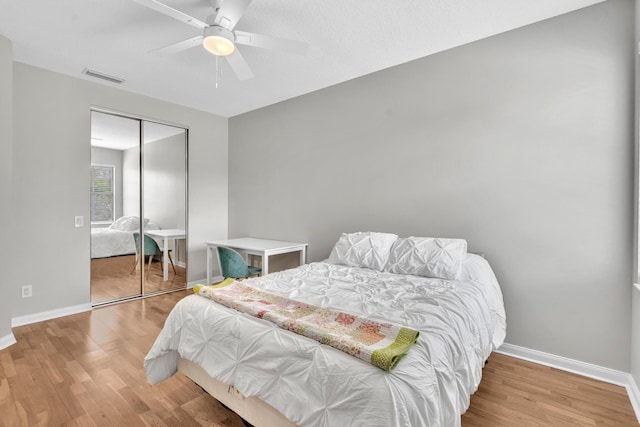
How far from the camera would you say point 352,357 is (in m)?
1.25

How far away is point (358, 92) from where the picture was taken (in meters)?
3.53

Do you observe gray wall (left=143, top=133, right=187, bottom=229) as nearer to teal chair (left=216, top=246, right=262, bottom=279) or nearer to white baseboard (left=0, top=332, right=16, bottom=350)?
teal chair (left=216, top=246, right=262, bottom=279)

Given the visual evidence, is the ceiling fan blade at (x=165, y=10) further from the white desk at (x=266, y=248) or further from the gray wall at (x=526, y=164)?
the white desk at (x=266, y=248)

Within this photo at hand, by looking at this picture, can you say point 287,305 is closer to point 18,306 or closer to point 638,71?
point 638,71

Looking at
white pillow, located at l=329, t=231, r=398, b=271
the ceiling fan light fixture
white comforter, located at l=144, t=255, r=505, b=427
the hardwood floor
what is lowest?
the hardwood floor

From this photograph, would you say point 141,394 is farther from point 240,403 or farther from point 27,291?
point 27,291

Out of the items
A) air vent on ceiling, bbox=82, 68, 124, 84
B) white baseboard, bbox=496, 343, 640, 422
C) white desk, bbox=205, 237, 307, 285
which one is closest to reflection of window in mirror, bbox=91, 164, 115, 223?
air vent on ceiling, bbox=82, 68, 124, 84

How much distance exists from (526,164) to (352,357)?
227 cm

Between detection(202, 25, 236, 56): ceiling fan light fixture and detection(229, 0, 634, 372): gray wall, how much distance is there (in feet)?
5.83

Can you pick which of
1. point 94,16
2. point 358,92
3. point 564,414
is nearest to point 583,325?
point 564,414

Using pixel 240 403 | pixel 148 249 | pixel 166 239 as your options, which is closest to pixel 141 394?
pixel 240 403

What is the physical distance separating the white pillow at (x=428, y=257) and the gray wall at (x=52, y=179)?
3.54 metres

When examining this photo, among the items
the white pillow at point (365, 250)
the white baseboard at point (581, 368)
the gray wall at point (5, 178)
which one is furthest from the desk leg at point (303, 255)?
the gray wall at point (5, 178)

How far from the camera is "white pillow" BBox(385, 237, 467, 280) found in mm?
2395
